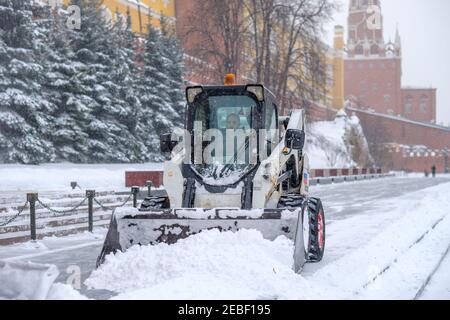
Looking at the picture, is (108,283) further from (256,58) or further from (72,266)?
(256,58)

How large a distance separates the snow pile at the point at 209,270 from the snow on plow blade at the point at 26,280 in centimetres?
80

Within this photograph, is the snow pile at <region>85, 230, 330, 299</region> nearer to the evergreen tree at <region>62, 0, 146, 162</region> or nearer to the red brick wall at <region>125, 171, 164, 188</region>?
the red brick wall at <region>125, 171, 164, 188</region>

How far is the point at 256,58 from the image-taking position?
35031 mm

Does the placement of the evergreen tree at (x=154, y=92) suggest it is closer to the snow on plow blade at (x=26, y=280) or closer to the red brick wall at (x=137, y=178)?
the red brick wall at (x=137, y=178)

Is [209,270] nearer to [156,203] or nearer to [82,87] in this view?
[156,203]

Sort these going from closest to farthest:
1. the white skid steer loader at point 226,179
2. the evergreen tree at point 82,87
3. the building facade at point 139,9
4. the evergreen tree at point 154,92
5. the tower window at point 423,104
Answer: the white skid steer loader at point 226,179
the evergreen tree at point 82,87
the evergreen tree at point 154,92
the building facade at point 139,9
the tower window at point 423,104

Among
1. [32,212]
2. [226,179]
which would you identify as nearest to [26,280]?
[226,179]

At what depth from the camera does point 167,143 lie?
9.74 metres

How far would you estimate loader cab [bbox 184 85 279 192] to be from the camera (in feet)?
29.8

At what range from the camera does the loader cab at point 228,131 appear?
A: 907cm

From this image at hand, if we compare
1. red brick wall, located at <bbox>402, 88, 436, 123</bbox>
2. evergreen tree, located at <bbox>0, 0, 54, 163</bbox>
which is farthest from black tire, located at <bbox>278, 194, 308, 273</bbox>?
red brick wall, located at <bbox>402, 88, 436, 123</bbox>

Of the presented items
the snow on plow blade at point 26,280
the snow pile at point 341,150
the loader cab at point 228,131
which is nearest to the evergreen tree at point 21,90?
the loader cab at point 228,131

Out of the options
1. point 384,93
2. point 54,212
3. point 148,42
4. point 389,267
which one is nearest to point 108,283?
point 389,267

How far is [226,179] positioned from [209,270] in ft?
6.52
